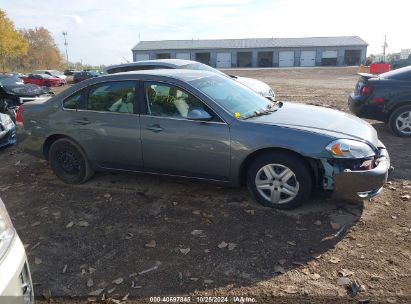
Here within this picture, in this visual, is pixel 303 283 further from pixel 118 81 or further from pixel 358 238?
pixel 118 81

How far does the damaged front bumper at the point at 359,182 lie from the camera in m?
3.91

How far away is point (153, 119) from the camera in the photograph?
4688 mm

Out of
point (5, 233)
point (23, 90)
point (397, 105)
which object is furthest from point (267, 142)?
point (23, 90)

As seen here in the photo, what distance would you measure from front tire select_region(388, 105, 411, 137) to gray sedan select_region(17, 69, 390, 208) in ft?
11.0

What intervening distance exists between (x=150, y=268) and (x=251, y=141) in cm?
176

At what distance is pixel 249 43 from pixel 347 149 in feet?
220

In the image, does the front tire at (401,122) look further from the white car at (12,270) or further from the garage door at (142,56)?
the garage door at (142,56)

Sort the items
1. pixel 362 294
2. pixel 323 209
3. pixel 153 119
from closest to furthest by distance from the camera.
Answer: pixel 362 294, pixel 323 209, pixel 153 119

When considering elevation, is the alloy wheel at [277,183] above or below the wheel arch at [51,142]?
below

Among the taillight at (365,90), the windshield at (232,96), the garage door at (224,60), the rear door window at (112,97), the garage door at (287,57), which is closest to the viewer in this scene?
the windshield at (232,96)

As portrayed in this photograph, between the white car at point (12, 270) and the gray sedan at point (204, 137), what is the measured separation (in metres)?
2.46

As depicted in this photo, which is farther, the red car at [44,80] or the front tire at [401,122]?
the red car at [44,80]

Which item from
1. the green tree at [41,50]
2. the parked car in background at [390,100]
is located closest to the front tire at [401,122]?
the parked car in background at [390,100]

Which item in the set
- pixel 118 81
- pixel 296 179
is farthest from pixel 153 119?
pixel 296 179
